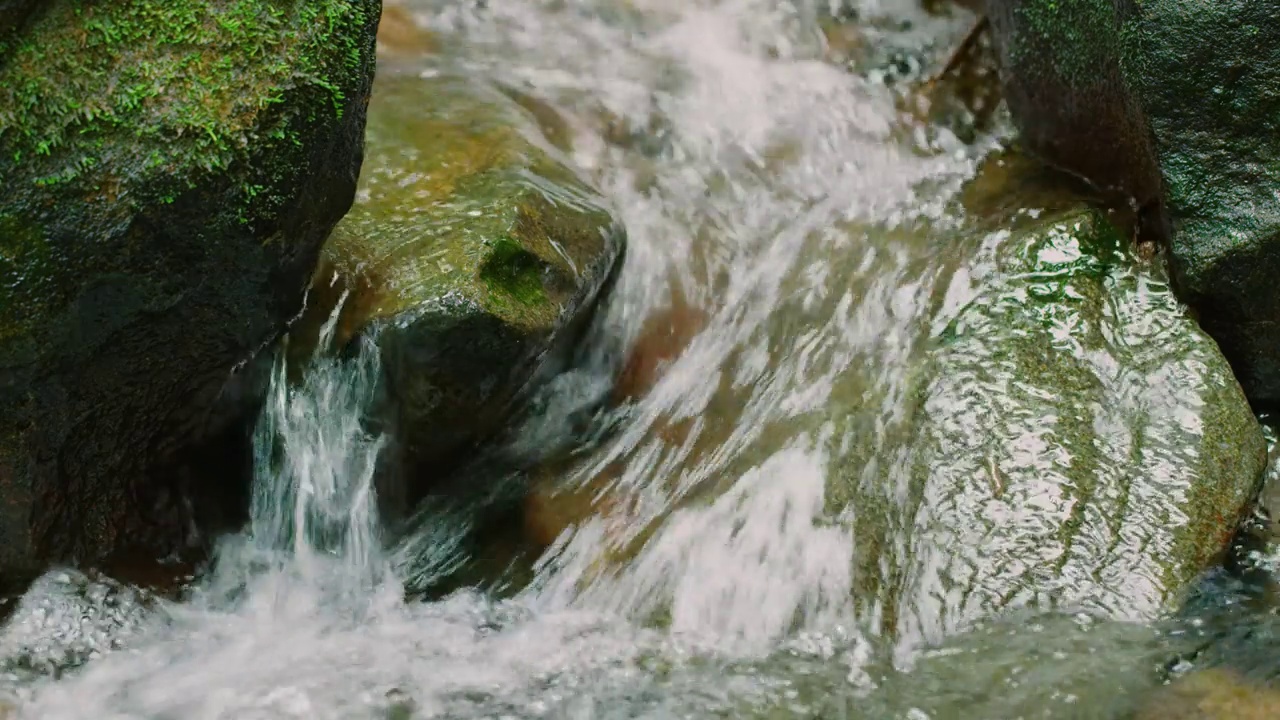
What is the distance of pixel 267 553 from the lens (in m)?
4.00

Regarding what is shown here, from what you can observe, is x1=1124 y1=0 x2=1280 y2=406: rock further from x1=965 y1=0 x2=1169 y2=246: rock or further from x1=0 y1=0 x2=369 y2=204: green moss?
x1=0 y1=0 x2=369 y2=204: green moss

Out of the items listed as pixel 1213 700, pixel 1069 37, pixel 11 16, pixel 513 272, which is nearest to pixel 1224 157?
pixel 1069 37

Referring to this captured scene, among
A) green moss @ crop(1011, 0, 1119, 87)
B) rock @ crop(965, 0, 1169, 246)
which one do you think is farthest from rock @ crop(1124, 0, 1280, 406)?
green moss @ crop(1011, 0, 1119, 87)

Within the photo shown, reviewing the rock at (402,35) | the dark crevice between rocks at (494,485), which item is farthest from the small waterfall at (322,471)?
the rock at (402,35)

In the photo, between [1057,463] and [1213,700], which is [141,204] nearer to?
[1057,463]

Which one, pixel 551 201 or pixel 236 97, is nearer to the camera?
pixel 236 97

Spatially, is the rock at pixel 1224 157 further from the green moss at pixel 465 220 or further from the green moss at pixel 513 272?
the green moss at pixel 513 272

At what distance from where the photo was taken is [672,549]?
377 cm

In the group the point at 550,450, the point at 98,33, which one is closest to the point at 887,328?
the point at 550,450

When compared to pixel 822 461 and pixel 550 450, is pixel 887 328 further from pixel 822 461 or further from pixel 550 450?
pixel 550 450

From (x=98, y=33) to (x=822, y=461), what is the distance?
2747 mm

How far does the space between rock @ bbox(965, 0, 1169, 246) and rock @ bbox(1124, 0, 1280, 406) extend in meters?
0.13

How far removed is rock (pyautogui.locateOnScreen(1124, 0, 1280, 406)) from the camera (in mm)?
4004

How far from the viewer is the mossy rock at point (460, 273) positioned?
12.3 feet
